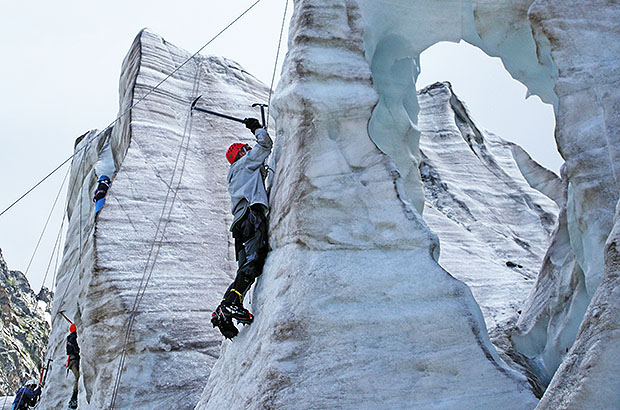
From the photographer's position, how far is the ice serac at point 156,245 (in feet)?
22.5

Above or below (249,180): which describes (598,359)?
below

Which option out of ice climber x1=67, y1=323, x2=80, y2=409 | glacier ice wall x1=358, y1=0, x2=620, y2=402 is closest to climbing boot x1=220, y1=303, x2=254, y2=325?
glacier ice wall x1=358, y1=0, x2=620, y2=402

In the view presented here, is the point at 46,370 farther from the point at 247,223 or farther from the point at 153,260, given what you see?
the point at 247,223

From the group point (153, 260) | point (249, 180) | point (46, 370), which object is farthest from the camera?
point (46, 370)

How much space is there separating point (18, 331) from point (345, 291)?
984 inches

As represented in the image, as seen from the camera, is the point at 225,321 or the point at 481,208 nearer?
the point at 225,321

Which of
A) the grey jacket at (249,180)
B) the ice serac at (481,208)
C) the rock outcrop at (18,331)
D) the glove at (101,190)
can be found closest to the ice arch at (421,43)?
the grey jacket at (249,180)

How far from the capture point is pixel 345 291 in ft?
→ 14.1

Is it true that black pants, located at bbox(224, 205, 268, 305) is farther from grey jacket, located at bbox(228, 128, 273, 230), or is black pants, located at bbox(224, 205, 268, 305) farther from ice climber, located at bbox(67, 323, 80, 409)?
ice climber, located at bbox(67, 323, 80, 409)

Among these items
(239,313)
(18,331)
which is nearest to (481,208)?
(239,313)

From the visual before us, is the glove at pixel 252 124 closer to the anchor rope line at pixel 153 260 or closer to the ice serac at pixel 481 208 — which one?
the anchor rope line at pixel 153 260

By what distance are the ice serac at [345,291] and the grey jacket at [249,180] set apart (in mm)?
149

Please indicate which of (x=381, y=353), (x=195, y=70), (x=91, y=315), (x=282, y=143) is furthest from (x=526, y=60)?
(x=195, y=70)

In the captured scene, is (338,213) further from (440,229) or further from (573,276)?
(440,229)
